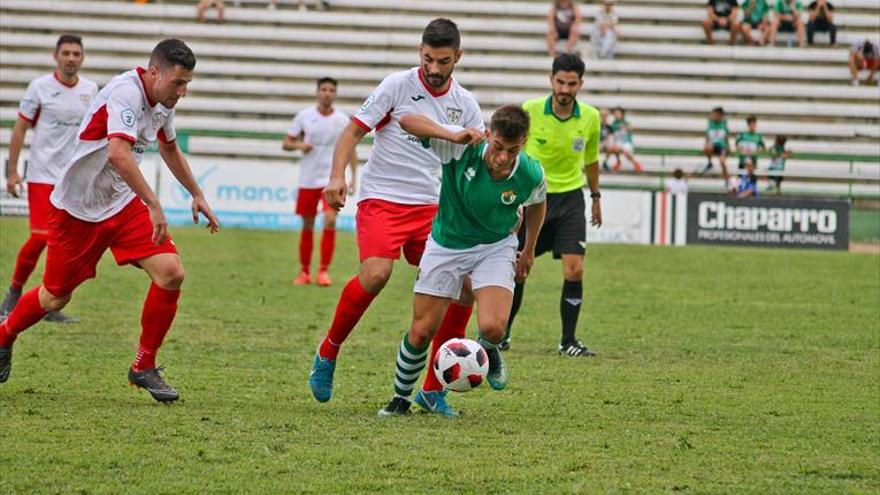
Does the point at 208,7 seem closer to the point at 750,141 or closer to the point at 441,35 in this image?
the point at 750,141

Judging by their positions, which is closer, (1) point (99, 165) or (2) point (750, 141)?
(1) point (99, 165)

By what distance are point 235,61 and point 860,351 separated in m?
22.5

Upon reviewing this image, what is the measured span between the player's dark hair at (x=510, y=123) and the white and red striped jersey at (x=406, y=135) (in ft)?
2.80

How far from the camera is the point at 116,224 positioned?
791 centimetres

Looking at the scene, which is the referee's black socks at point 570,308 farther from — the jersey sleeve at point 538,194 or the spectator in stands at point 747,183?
the spectator in stands at point 747,183

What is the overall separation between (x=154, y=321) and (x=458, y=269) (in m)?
1.78

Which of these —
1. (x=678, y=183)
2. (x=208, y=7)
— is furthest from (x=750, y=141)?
(x=208, y=7)

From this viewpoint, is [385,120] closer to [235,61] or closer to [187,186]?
[187,186]

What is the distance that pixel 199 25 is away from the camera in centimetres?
3189

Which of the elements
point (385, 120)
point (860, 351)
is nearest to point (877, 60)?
point (860, 351)

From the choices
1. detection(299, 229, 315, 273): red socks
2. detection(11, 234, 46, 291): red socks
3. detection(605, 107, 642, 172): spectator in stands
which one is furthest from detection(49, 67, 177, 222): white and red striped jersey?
detection(605, 107, 642, 172): spectator in stands

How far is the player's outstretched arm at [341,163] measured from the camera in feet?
24.2

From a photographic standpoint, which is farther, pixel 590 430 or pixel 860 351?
pixel 860 351

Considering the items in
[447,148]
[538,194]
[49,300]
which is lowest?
[49,300]
